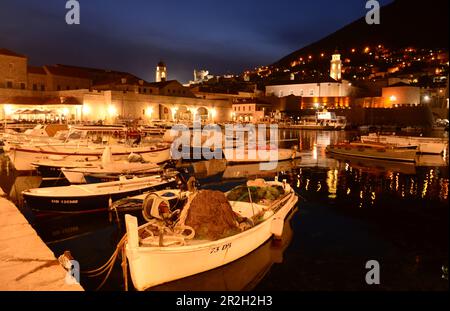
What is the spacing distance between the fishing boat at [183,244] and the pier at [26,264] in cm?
146

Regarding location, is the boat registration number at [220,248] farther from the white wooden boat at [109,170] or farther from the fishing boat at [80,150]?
the fishing boat at [80,150]

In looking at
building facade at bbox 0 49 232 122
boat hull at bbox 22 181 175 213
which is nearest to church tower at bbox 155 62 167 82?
building facade at bbox 0 49 232 122

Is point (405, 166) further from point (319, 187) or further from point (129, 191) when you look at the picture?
point (129, 191)

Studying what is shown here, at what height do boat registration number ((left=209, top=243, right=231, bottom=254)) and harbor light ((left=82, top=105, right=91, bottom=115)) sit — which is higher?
harbor light ((left=82, top=105, right=91, bottom=115))

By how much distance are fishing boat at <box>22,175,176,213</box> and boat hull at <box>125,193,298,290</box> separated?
→ 5812mm

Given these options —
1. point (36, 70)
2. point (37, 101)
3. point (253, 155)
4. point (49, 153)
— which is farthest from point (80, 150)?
point (36, 70)

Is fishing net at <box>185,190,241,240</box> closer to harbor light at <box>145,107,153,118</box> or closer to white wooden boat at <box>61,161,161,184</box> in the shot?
white wooden boat at <box>61,161,161,184</box>

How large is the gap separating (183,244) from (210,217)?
1.06m

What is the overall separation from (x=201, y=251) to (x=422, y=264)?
18.6 ft

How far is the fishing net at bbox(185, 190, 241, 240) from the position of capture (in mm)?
7805

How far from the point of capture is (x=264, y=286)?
7.89m

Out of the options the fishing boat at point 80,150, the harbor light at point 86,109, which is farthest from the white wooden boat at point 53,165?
the harbor light at point 86,109

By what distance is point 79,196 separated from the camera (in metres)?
11.9
